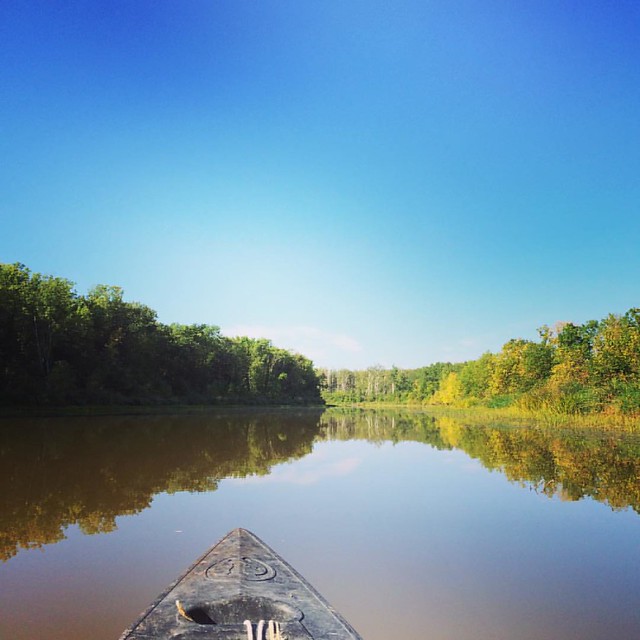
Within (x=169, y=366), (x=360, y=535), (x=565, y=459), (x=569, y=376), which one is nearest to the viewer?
(x=360, y=535)

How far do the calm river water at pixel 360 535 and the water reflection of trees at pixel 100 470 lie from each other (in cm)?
4

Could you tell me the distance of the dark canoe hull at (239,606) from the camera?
2.29m

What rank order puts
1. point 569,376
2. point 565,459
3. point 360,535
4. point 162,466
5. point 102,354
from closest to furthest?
point 360,535, point 162,466, point 565,459, point 569,376, point 102,354

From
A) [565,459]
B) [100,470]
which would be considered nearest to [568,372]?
[565,459]

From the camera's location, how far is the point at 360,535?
17.0ft

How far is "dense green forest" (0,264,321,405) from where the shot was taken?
25391 mm

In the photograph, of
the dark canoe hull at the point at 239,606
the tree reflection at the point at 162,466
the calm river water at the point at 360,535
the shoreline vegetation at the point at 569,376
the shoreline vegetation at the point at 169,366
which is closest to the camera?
the dark canoe hull at the point at 239,606

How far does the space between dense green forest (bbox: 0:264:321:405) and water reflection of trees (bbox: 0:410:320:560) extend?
12.0 m

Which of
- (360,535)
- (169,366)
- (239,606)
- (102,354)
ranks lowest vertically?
(360,535)

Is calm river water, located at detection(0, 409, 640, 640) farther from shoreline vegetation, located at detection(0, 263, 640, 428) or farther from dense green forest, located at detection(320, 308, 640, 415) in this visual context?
shoreline vegetation, located at detection(0, 263, 640, 428)

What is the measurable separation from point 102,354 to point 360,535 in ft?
99.3

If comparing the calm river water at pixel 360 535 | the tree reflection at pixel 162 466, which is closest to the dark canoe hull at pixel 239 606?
the calm river water at pixel 360 535

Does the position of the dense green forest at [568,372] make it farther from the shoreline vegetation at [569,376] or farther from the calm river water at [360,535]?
the calm river water at [360,535]

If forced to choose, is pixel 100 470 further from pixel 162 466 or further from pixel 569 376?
pixel 569 376
